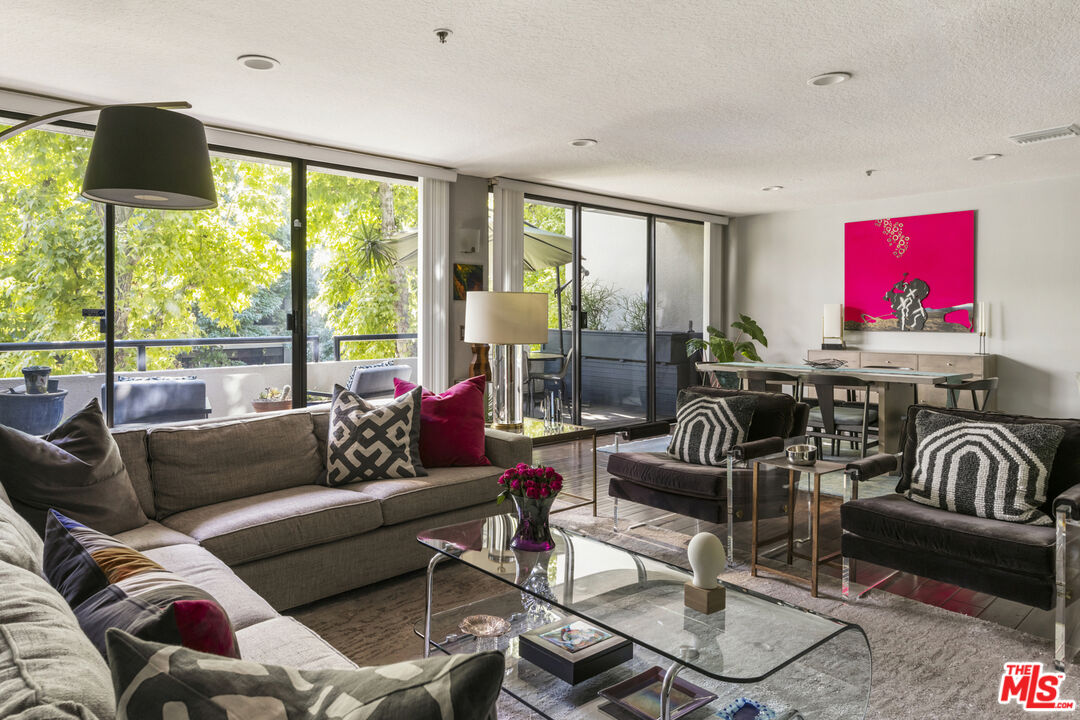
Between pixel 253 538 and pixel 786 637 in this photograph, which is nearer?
pixel 786 637

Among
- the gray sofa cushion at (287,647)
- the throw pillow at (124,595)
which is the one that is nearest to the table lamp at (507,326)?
the gray sofa cushion at (287,647)

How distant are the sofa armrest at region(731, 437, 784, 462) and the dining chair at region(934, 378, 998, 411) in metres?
2.37

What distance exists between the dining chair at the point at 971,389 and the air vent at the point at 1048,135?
1712 millimetres

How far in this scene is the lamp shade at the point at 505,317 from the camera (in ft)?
13.6

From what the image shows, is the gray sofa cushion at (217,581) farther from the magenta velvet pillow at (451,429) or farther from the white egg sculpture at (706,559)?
the magenta velvet pillow at (451,429)

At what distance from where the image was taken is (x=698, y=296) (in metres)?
8.29

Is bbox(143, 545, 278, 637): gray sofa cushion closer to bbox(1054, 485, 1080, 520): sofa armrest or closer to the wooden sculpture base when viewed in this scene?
the wooden sculpture base

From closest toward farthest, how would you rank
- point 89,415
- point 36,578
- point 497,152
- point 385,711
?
point 385,711 → point 36,578 → point 89,415 → point 497,152

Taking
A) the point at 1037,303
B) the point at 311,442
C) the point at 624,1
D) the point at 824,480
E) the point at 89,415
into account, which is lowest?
the point at 824,480

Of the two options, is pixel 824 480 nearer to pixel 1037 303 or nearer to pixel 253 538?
pixel 1037 303

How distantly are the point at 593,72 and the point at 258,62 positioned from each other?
5.22ft

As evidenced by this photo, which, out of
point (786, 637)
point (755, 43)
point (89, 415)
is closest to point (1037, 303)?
point (755, 43)

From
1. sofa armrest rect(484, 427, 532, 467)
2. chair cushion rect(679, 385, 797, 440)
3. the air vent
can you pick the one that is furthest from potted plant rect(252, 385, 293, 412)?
the air vent

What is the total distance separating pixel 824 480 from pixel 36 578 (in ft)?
16.5
